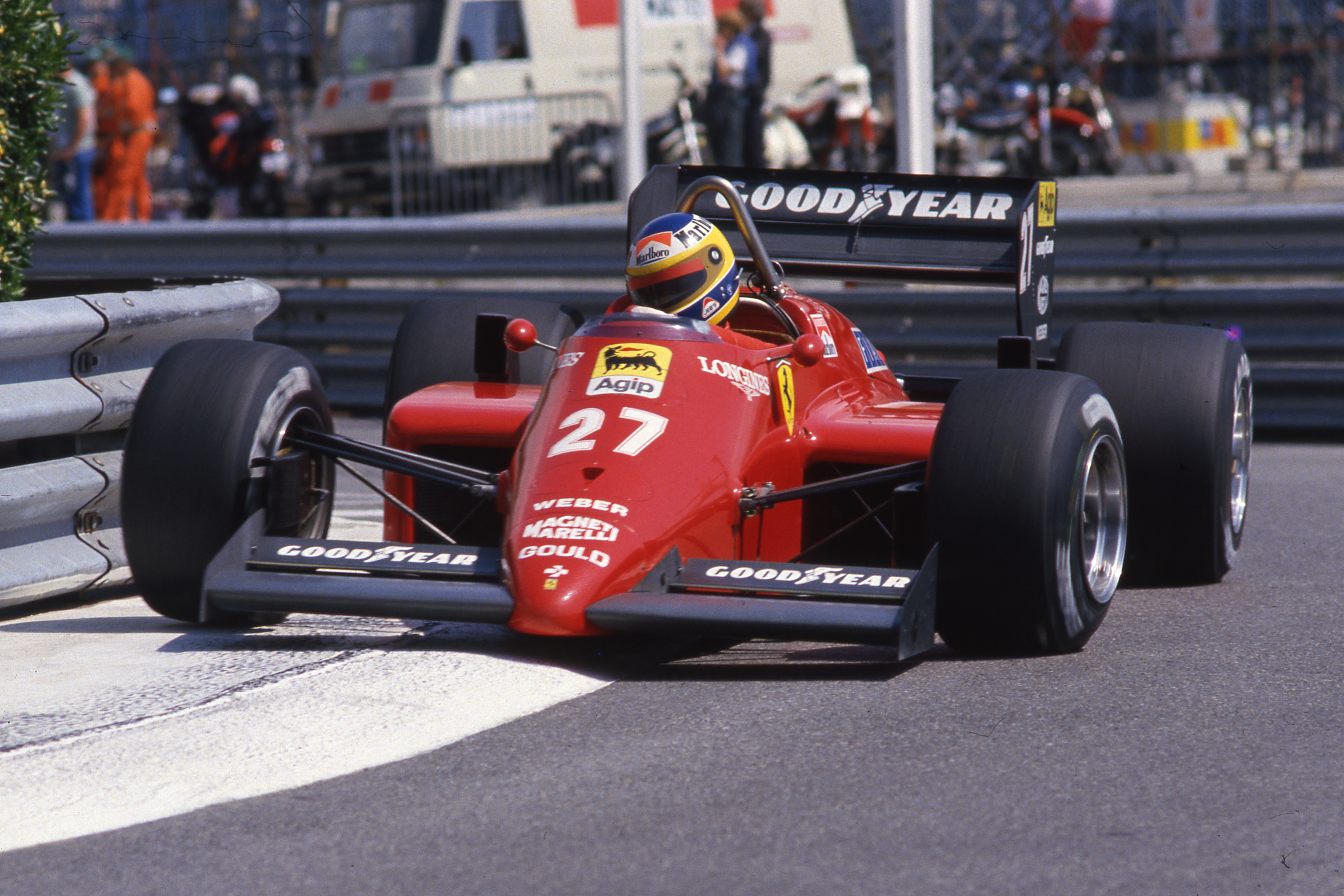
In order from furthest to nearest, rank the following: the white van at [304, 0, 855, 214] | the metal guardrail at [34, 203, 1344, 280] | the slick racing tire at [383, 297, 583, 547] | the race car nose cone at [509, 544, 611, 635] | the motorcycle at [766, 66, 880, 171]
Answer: the motorcycle at [766, 66, 880, 171], the white van at [304, 0, 855, 214], the metal guardrail at [34, 203, 1344, 280], the slick racing tire at [383, 297, 583, 547], the race car nose cone at [509, 544, 611, 635]

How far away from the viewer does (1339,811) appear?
10.9 feet

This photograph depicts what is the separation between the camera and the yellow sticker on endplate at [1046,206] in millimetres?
6312

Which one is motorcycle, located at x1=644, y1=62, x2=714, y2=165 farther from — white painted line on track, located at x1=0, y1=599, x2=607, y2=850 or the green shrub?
white painted line on track, located at x1=0, y1=599, x2=607, y2=850

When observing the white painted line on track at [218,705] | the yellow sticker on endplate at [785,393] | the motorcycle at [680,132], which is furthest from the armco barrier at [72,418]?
the motorcycle at [680,132]

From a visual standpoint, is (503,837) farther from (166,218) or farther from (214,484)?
(166,218)

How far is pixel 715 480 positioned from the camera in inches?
185

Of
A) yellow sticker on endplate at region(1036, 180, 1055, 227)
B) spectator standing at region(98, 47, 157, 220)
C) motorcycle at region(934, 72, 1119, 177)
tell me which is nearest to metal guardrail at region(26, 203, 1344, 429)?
yellow sticker on endplate at region(1036, 180, 1055, 227)

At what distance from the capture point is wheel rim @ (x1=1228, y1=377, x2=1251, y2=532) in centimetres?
595

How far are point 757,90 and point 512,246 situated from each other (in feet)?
18.6

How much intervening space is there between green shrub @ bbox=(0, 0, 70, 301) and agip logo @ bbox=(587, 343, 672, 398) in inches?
84.8

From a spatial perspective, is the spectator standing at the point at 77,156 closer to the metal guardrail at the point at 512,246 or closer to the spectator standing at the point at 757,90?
the metal guardrail at the point at 512,246

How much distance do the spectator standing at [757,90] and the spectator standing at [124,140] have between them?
5.45m

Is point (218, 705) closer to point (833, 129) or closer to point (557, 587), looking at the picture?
point (557, 587)

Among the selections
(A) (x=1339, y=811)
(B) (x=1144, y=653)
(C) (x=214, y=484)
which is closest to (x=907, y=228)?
(B) (x=1144, y=653)
